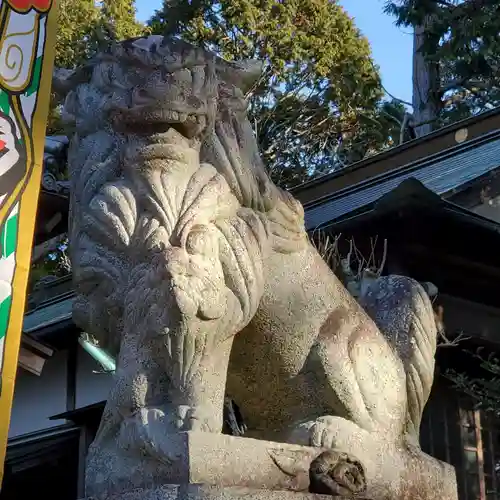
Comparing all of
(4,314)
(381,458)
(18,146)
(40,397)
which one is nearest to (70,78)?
(381,458)

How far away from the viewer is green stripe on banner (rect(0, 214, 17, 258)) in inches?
243

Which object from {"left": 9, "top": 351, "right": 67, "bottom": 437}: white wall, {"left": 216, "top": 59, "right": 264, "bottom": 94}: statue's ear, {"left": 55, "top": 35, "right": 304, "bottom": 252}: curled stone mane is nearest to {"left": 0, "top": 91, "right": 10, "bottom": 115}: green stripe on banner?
{"left": 55, "top": 35, "right": 304, "bottom": 252}: curled stone mane

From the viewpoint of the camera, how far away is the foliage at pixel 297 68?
65.3ft

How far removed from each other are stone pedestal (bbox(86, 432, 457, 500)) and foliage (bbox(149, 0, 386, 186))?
16.7 metres

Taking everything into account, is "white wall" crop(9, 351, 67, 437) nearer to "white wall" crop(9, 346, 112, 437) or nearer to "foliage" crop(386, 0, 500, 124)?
"white wall" crop(9, 346, 112, 437)

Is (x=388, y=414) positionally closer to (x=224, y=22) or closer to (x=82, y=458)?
(x=82, y=458)

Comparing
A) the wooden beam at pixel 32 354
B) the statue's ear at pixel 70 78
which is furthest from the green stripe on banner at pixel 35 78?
the statue's ear at pixel 70 78

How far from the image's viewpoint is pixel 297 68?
2041cm

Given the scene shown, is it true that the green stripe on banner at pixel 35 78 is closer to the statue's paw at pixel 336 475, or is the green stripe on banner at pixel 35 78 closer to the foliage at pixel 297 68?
the statue's paw at pixel 336 475

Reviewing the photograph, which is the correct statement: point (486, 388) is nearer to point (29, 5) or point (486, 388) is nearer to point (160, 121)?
point (29, 5)

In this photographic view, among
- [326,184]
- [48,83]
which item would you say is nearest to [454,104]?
[326,184]

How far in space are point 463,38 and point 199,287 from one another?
602 inches

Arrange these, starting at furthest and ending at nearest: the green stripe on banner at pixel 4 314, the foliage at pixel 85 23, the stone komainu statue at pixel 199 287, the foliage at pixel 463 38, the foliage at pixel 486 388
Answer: the foliage at pixel 85 23 → the foliage at pixel 463 38 → the foliage at pixel 486 388 → the green stripe on banner at pixel 4 314 → the stone komainu statue at pixel 199 287

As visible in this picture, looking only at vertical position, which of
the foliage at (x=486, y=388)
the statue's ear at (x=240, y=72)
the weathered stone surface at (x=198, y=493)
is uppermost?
the statue's ear at (x=240, y=72)
